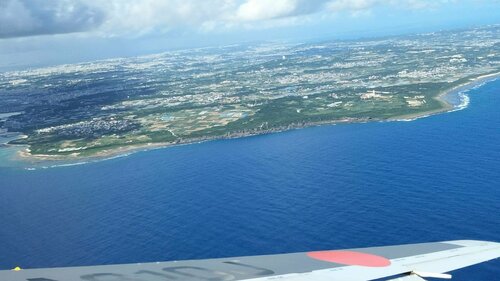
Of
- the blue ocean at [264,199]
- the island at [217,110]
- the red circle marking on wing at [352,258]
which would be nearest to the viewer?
the red circle marking on wing at [352,258]

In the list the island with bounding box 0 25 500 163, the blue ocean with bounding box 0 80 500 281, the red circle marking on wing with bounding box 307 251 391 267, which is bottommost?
the blue ocean with bounding box 0 80 500 281

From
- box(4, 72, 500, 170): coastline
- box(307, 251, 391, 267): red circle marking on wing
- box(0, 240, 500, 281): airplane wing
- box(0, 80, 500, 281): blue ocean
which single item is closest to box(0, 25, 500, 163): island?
box(4, 72, 500, 170): coastline

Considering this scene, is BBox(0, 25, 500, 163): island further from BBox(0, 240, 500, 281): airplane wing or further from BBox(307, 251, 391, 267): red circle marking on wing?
BBox(307, 251, 391, 267): red circle marking on wing

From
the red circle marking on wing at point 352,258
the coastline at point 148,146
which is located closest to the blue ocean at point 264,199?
the coastline at point 148,146

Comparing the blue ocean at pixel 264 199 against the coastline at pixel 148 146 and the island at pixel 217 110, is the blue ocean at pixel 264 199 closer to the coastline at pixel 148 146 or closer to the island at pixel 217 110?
the coastline at pixel 148 146

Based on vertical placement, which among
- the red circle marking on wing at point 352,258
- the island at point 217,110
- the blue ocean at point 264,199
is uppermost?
the red circle marking on wing at point 352,258

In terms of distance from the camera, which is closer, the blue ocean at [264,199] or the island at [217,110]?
the blue ocean at [264,199]

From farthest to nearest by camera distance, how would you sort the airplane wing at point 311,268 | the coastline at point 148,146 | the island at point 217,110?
the island at point 217,110, the coastline at point 148,146, the airplane wing at point 311,268

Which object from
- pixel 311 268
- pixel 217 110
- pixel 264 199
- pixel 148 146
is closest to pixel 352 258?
pixel 311 268
